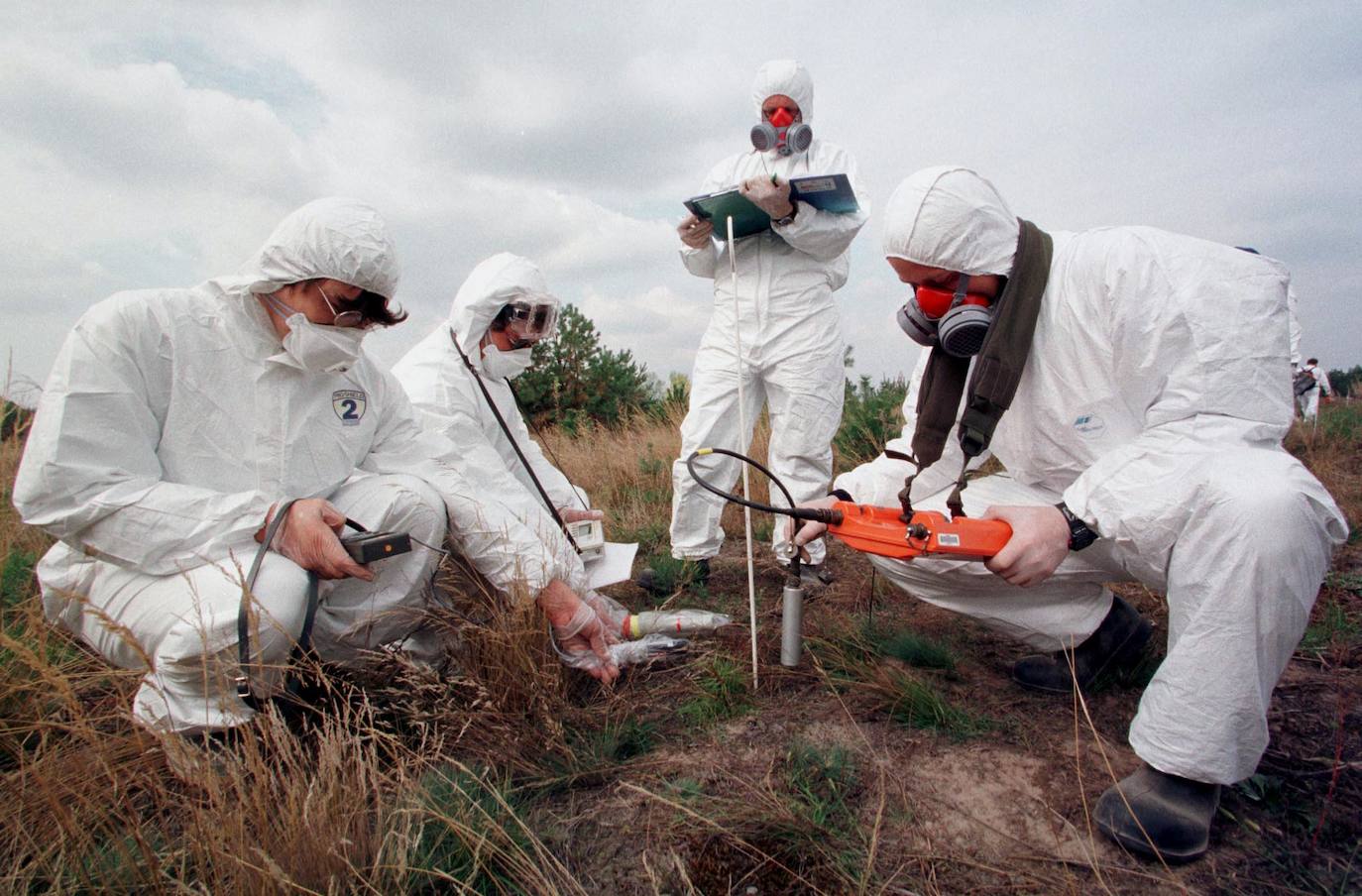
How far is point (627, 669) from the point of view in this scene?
98.7 inches

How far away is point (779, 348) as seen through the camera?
383cm

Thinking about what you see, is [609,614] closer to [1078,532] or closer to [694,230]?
[1078,532]

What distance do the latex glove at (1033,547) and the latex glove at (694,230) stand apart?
2.40 metres

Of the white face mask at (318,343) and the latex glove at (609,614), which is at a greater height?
the white face mask at (318,343)

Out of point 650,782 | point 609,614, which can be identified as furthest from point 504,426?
point 650,782

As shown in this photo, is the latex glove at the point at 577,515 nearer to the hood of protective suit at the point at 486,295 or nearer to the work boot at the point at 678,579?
the work boot at the point at 678,579

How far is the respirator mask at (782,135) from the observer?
3.81 metres

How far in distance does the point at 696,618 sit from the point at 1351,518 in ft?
13.4

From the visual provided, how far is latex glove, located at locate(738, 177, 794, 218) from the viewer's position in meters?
3.45

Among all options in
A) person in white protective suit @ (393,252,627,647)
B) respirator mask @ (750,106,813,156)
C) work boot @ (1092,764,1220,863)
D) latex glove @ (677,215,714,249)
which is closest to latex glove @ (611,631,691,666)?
person in white protective suit @ (393,252,627,647)

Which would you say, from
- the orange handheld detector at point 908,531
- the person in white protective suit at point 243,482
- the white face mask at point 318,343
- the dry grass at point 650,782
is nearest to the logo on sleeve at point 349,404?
the person in white protective suit at point 243,482

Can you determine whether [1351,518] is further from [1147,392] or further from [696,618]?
[696,618]

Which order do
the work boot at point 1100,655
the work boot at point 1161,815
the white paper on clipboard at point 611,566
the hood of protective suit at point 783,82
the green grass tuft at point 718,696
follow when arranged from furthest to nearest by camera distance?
the hood of protective suit at point 783,82 → the white paper on clipboard at point 611,566 → the work boot at point 1100,655 → the green grass tuft at point 718,696 → the work boot at point 1161,815

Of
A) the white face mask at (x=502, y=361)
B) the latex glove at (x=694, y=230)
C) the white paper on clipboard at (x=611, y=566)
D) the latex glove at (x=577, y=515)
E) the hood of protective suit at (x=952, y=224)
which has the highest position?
the latex glove at (x=694, y=230)
